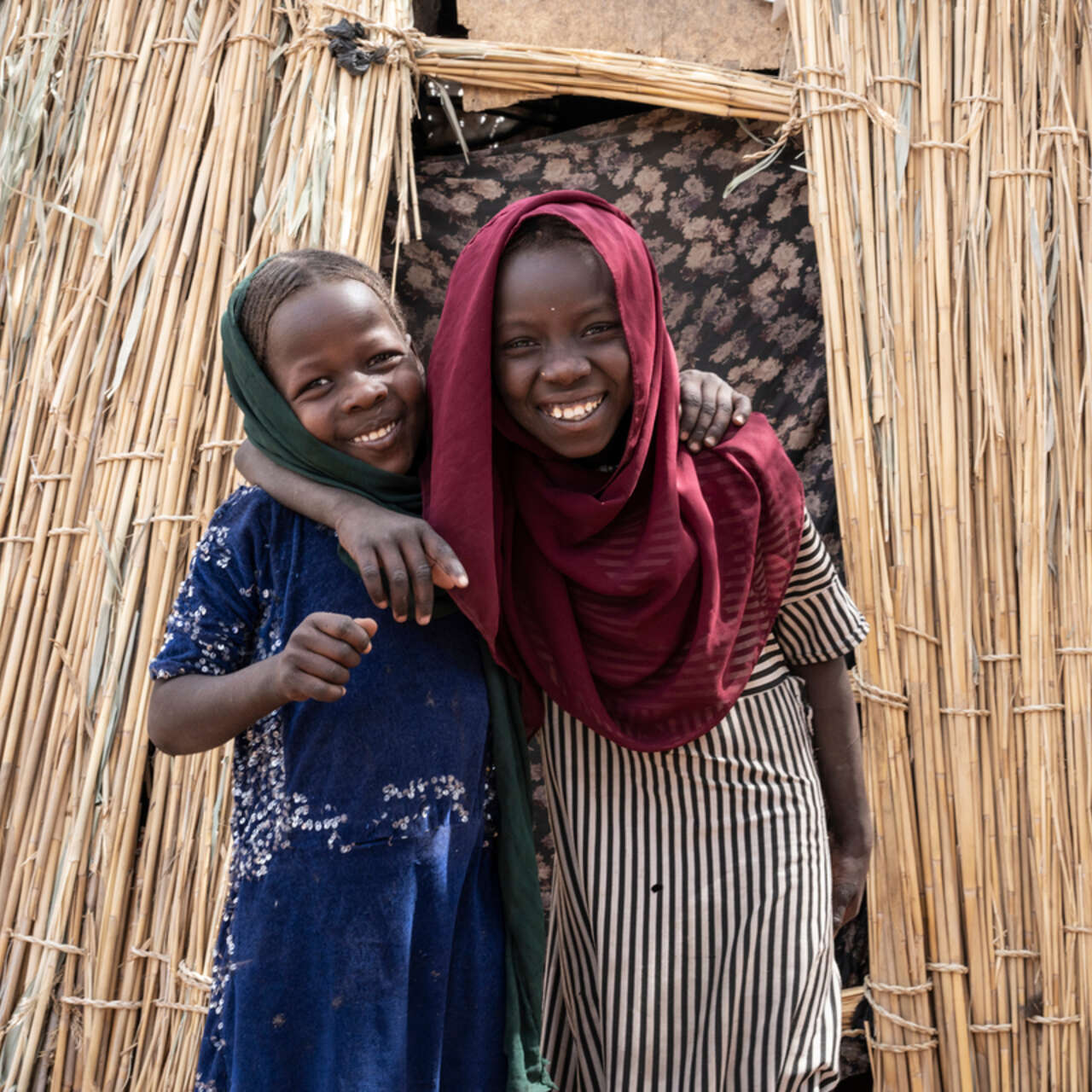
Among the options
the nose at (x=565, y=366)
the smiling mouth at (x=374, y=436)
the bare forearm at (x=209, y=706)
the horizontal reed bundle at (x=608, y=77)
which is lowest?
the bare forearm at (x=209, y=706)

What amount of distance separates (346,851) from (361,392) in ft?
1.90

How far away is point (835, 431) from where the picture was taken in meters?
2.50

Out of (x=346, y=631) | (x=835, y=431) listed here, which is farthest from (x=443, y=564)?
(x=835, y=431)

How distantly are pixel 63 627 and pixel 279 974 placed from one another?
53.6 inches

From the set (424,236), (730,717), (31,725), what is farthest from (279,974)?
(424,236)

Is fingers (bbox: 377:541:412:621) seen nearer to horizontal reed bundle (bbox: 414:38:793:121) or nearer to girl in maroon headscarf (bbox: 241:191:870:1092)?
girl in maroon headscarf (bbox: 241:191:870:1092)

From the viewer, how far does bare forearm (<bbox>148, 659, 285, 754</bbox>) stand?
54.6 inches

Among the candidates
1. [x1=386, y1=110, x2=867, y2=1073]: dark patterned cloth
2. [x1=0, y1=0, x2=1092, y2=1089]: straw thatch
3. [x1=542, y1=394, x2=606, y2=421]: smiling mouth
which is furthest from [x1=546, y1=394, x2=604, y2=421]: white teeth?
[x1=386, y1=110, x2=867, y2=1073]: dark patterned cloth

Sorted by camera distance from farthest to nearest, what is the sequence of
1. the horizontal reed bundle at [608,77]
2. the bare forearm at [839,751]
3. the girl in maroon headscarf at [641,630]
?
the horizontal reed bundle at [608,77], the bare forearm at [839,751], the girl in maroon headscarf at [641,630]

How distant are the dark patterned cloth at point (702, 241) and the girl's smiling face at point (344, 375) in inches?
47.9

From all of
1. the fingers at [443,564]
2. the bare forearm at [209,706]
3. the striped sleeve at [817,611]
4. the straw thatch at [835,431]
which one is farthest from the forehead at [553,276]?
the straw thatch at [835,431]

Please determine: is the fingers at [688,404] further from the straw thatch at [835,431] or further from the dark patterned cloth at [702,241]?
the dark patterned cloth at [702,241]

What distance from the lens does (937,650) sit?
97.3 inches

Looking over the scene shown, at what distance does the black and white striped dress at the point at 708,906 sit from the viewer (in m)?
1.59
